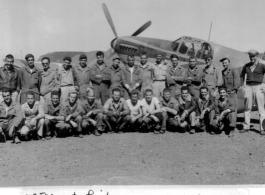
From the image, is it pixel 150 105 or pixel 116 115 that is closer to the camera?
pixel 116 115

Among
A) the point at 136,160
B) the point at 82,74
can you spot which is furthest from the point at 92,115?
the point at 136,160

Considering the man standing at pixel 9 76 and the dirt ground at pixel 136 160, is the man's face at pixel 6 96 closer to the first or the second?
the man standing at pixel 9 76

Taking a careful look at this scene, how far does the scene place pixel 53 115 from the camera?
557 cm

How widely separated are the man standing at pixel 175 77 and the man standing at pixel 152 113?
565 mm

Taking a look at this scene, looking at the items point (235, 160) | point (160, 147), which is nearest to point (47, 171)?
point (160, 147)

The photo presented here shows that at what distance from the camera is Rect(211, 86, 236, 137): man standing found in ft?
18.4

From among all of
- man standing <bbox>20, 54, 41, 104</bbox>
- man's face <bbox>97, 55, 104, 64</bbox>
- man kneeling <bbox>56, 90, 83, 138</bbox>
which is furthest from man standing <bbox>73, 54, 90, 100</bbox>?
man standing <bbox>20, 54, 41, 104</bbox>

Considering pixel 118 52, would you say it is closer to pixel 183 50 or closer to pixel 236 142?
pixel 183 50

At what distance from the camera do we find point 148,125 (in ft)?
18.5

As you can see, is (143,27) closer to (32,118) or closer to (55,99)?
(55,99)

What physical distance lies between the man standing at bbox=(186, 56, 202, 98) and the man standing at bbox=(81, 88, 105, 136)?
1.91 m

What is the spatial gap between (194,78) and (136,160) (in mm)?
2244

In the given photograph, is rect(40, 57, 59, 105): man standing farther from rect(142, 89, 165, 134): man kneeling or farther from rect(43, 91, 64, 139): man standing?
rect(142, 89, 165, 134): man kneeling

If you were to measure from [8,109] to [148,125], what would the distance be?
263 centimetres
